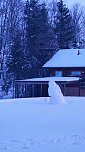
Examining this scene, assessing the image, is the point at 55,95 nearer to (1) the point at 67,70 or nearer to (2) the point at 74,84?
(2) the point at 74,84

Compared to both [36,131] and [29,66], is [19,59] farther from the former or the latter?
[36,131]

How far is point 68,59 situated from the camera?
4975 cm

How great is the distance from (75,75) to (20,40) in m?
10.4

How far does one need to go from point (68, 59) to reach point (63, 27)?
10.7 m

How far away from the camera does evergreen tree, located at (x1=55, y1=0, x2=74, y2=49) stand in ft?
189

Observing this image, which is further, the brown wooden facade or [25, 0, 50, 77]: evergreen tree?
[25, 0, 50, 77]: evergreen tree

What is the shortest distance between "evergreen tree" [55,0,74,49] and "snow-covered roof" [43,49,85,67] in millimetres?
5800

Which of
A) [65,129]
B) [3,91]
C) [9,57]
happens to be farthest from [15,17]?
[65,129]

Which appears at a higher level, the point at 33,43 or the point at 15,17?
the point at 15,17

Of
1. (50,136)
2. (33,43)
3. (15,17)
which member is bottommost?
(50,136)

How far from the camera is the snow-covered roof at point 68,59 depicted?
157 ft

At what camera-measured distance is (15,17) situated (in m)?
54.2

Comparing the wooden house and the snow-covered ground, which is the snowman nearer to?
the snow-covered ground

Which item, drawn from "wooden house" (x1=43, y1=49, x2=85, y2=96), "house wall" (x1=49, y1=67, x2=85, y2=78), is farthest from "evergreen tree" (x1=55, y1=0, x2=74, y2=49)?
"house wall" (x1=49, y1=67, x2=85, y2=78)
